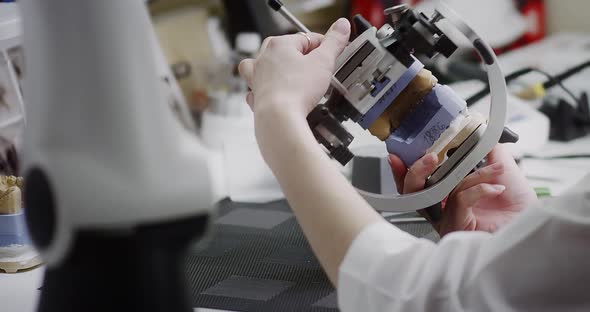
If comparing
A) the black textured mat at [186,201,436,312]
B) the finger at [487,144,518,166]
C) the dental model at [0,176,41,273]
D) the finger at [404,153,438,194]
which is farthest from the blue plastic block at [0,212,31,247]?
the finger at [487,144,518,166]

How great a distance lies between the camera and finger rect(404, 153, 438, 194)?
0.77m

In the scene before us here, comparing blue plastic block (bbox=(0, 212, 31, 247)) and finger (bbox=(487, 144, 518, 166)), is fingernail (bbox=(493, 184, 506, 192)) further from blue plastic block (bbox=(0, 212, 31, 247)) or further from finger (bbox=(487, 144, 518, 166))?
blue plastic block (bbox=(0, 212, 31, 247))

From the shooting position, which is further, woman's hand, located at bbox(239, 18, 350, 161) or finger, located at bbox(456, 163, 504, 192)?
finger, located at bbox(456, 163, 504, 192)

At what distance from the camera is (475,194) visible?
784mm

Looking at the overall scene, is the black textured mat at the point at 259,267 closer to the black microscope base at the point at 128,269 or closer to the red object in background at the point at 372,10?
the black microscope base at the point at 128,269

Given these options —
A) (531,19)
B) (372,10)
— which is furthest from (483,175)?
(531,19)

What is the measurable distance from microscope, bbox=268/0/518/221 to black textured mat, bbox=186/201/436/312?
12 cm

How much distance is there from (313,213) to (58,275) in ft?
0.63

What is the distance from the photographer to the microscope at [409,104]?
71 centimetres

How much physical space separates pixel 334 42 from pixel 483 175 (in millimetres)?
225

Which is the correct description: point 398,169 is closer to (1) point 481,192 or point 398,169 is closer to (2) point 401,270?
(1) point 481,192

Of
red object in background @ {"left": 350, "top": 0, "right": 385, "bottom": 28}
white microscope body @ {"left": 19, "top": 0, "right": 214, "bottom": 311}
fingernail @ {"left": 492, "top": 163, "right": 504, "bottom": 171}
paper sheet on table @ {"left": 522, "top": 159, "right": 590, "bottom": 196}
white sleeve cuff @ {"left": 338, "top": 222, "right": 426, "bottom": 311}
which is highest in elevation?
white microscope body @ {"left": 19, "top": 0, "right": 214, "bottom": 311}

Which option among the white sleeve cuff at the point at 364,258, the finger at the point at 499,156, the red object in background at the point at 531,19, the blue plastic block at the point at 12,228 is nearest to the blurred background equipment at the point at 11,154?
the blue plastic block at the point at 12,228

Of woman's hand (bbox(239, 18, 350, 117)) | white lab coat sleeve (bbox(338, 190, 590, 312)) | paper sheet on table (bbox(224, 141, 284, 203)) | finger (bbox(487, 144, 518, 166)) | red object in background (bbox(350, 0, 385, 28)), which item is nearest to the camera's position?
white lab coat sleeve (bbox(338, 190, 590, 312))
